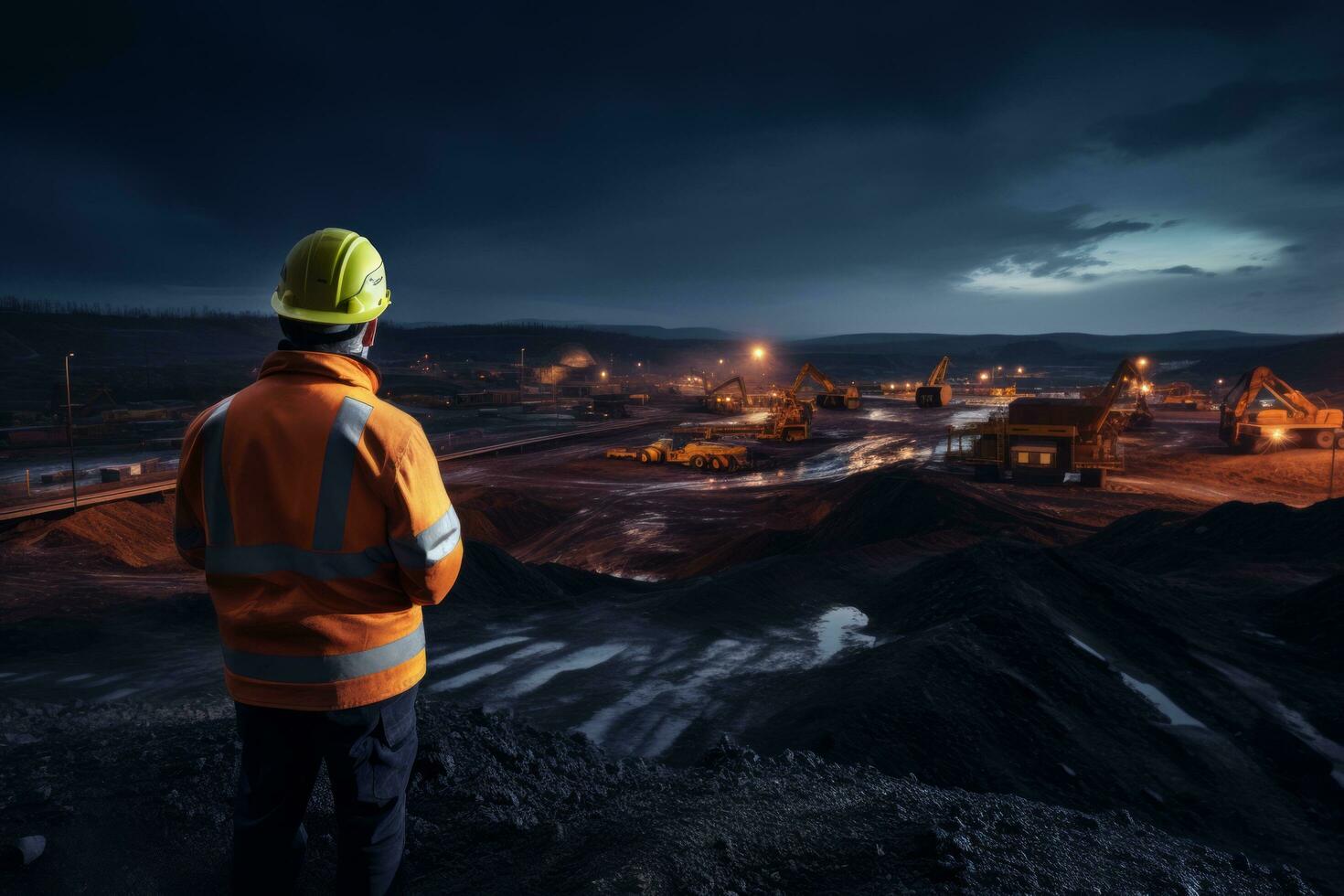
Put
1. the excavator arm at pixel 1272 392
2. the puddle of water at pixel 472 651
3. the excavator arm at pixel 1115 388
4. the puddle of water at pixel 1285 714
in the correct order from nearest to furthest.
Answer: the puddle of water at pixel 1285 714 < the puddle of water at pixel 472 651 < the excavator arm at pixel 1115 388 < the excavator arm at pixel 1272 392

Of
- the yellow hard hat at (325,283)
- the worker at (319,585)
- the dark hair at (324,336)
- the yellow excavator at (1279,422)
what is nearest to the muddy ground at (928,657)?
the worker at (319,585)

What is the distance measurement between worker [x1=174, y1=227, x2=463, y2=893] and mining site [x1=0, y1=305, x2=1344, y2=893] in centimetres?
102

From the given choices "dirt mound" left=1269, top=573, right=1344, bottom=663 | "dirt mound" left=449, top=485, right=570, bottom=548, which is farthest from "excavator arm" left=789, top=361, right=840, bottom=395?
"dirt mound" left=1269, top=573, right=1344, bottom=663

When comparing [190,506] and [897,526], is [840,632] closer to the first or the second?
[190,506]

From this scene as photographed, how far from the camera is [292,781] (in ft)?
7.16

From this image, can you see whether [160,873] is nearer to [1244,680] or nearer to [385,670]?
[385,670]

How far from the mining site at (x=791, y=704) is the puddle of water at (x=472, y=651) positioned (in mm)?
52

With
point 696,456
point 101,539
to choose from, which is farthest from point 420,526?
point 696,456

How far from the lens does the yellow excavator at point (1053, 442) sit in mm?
27469

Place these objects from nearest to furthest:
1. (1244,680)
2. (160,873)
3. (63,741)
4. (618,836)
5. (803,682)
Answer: (160,873) → (618,836) → (63,741) → (803,682) → (1244,680)

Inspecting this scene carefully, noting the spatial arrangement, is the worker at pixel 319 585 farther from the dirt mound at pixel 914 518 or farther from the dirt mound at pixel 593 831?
the dirt mound at pixel 914 518

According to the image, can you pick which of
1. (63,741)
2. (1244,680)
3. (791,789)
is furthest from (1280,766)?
(63,741)

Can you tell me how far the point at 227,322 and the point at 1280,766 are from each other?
171 metres

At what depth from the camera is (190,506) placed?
93.2 inches
